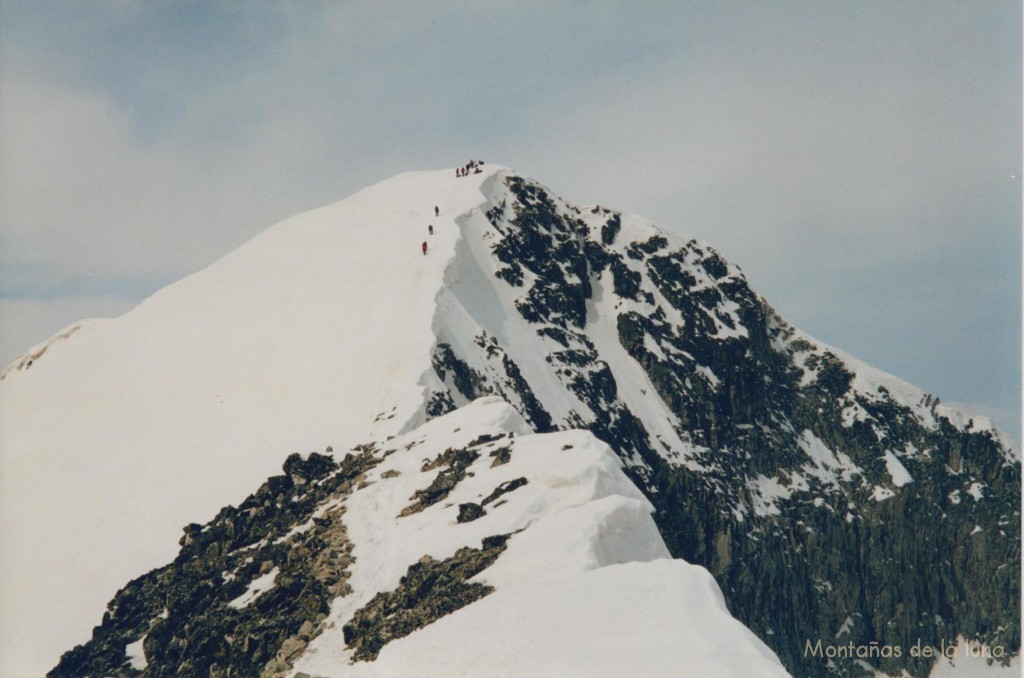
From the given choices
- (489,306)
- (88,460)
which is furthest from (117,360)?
(489,306)

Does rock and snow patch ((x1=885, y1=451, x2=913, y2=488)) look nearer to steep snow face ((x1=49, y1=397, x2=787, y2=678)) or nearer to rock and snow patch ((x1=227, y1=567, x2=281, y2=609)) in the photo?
steep snow face ((x1=49, y1=397, x2=787, y2=678))

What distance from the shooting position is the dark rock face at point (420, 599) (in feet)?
89.4

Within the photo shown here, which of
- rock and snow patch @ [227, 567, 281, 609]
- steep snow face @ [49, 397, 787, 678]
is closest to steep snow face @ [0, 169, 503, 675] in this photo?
steep snow face @ [49, 397, 787, 678]

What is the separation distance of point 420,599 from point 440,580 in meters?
0.89

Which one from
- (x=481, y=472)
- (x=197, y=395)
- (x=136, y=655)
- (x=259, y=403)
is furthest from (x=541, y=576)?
(x=197, y=395)

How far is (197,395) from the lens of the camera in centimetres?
6044

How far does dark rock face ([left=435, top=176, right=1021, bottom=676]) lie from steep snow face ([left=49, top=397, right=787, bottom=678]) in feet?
123

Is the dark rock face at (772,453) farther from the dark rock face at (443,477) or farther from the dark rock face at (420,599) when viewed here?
the dark rock face at (420,599)

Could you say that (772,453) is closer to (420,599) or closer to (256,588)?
(256,588)

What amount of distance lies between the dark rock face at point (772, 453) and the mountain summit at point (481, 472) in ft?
1.01

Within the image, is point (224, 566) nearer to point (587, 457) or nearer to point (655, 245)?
point (587, 457)

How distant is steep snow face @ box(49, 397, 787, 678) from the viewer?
2153 centimetres

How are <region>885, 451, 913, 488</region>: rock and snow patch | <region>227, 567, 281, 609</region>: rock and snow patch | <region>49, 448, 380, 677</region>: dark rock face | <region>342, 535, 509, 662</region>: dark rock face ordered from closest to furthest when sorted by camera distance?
<region>342, 535, 509, 662</region>: dark rock face < <region>49, 448, 380, 677</region>: dark rock face < <region>227, 567, 281, 609</region>: rock and snow patch < <region>885, 451, 913, 488</region>: rock and snow patch

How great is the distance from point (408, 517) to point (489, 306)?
131ft
